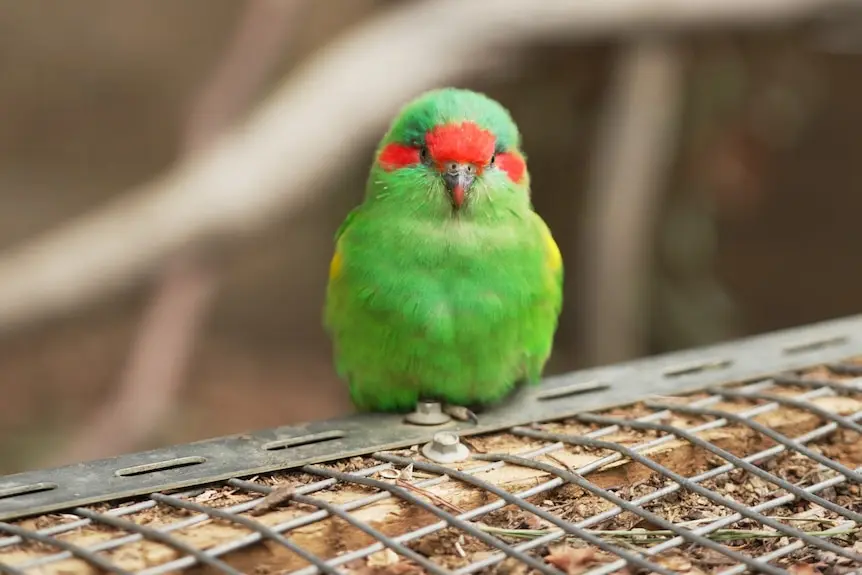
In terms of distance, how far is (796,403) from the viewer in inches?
89.6

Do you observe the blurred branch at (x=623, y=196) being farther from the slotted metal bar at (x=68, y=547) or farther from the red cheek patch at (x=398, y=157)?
the slotted metal bar at (x=68, y=547)

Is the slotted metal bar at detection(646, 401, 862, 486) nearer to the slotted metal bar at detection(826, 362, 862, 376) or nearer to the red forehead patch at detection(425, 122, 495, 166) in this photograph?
the slotted metal bar at detection(826, 362, 862, 376)

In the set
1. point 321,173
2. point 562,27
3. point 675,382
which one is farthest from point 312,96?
point 675,382

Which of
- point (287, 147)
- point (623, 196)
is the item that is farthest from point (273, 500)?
point (623, 196)

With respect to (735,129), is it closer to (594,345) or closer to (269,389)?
(594,345)

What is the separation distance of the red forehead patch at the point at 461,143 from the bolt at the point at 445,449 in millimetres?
719

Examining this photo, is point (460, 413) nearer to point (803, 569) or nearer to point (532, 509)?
point (532, 509)

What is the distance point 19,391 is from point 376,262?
5.27m

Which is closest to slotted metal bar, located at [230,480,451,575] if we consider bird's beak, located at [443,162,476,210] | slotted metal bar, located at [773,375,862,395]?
bird's beak, located at [443,162,476,210]

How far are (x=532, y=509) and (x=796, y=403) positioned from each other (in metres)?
0.86

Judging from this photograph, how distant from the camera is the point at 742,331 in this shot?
6.39 meters

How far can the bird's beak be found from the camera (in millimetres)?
2420

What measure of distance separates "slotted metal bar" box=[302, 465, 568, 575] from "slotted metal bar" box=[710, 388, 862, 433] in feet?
2.94

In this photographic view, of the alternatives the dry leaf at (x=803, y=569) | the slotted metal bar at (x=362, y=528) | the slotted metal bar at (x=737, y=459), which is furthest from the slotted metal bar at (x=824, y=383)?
the slotted metal bar at (x=362, y=528)
